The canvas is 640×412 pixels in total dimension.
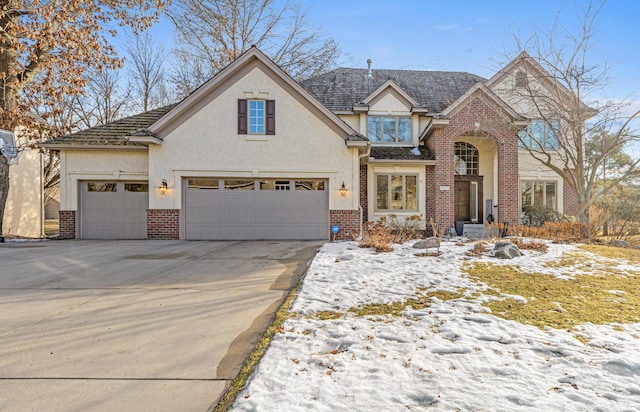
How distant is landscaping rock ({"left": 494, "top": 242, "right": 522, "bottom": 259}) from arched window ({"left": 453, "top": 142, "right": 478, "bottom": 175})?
956 cm

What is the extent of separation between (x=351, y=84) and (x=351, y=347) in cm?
1685

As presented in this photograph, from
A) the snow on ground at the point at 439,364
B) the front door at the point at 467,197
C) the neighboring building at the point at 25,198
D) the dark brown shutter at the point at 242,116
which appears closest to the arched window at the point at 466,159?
the front door at the point at 467,197

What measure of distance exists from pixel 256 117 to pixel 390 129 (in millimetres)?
6680

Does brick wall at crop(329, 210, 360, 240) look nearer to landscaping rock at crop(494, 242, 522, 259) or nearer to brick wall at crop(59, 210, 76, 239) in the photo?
landscaping rock at crop(494, 242, 522, 259)

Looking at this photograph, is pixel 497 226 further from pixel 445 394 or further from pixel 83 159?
pixel 83 159

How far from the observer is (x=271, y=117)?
13117 mm

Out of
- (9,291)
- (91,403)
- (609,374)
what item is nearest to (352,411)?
(91,403)

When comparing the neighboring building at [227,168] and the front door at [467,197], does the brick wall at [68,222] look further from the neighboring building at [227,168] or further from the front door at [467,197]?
the front door at [467,197]

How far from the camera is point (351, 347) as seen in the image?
11.0 ft

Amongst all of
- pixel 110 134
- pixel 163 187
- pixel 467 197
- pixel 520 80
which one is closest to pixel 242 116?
pixel 163 187

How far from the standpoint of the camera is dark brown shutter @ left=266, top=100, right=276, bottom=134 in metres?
13.1

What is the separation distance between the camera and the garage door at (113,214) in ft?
44.2

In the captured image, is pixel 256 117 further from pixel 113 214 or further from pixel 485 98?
pixel 485 98

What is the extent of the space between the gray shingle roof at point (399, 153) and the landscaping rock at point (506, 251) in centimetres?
730
